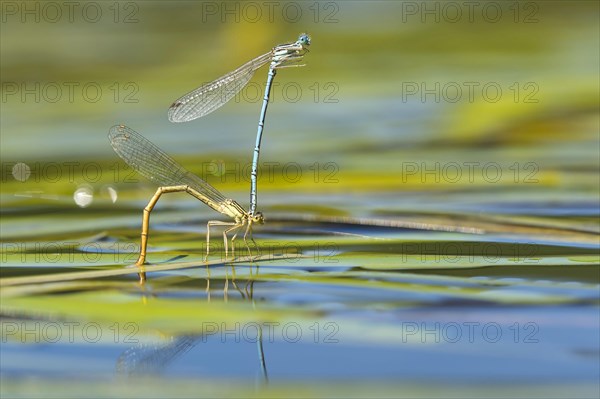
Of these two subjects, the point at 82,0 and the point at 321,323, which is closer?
the point at 321,323

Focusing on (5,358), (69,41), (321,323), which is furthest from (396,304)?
(69,41)

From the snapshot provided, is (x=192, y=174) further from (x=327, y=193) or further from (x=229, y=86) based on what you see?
(x=327, y=193)

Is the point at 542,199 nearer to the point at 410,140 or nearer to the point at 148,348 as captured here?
the point at 410,140
